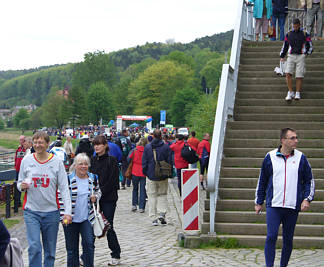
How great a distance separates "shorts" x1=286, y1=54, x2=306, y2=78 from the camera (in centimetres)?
1297

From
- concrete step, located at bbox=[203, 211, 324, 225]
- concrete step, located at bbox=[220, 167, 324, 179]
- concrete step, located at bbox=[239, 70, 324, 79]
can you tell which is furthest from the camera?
concrete step, located at bbox=[239, 70, 324, 79]

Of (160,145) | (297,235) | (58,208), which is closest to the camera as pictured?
(58,208)

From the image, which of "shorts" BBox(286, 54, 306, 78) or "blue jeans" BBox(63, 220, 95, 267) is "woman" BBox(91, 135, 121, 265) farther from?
"shorts" BBox(286, 54, 306, 78)

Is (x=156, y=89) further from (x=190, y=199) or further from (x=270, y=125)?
(x=190, y=199)

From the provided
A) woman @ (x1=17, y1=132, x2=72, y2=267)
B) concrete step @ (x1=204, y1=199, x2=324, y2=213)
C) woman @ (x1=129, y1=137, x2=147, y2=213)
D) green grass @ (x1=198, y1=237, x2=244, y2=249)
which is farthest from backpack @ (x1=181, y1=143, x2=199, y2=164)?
woman @ (x1=17, y1=132, x2=72, y2=267)

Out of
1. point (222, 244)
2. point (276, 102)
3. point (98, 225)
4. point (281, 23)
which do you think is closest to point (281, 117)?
point (276, 102)

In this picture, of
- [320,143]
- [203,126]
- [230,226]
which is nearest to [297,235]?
[230,226]

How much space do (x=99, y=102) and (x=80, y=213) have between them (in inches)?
4739

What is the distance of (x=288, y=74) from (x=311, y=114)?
1.14 metres

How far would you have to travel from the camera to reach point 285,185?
6543 millimetres

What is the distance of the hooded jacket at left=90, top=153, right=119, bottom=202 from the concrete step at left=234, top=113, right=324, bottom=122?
16.5ft

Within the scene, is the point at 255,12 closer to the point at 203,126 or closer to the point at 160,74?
the point at 203,126

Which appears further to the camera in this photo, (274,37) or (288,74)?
(274,37)

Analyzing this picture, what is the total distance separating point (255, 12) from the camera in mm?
17219
